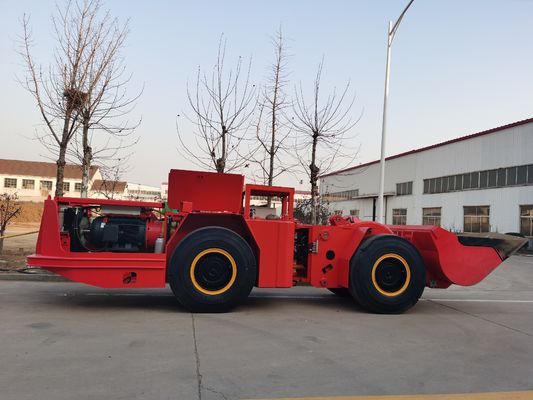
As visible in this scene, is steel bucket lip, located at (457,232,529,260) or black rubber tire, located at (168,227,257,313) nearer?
black rubber tire, located at (168,227,257,313)

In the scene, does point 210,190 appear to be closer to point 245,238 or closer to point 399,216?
point 245,238

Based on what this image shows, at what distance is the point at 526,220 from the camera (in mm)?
29375

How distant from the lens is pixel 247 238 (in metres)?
7.59

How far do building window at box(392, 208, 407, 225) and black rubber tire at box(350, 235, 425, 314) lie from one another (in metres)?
37.1

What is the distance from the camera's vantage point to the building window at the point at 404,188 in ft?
141

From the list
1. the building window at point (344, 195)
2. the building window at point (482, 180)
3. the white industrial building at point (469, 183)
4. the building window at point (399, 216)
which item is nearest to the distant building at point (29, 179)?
the building window at point (344, 195)

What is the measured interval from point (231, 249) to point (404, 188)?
39.3m

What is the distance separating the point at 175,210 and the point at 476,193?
3097cm

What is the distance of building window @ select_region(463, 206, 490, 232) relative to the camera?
108 ft

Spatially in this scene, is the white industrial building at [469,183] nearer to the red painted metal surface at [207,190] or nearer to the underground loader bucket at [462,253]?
the underground loader bucket at [462,253]

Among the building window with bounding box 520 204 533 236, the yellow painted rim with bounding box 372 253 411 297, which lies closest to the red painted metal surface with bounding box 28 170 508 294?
the yellow painted rim with bounding box 372 253 411 297

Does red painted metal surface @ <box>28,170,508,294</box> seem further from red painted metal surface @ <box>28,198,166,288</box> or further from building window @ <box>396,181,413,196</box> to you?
building window @ <box>396,181,413,196</box>

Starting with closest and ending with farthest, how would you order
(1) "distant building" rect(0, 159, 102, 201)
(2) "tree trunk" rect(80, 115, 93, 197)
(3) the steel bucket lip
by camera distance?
(3) the steel bucket lip → (2) "tree trunk" rect(80, 115, 93, 197) → (1) "distant building" rect(0, 159, 102, 201)

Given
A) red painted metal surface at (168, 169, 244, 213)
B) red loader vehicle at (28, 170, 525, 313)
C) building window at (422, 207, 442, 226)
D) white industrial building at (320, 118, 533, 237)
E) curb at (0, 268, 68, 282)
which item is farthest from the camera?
building window at (422, 207, 442, 226)
